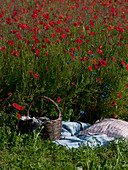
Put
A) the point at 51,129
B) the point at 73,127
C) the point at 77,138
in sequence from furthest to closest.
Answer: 1. the point at 73,127
2. the point at 77,138
3. the point at 51,129

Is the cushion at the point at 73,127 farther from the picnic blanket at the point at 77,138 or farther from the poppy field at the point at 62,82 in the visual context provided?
the poppy field at the point at 62,82

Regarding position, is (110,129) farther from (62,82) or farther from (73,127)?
(62,82)

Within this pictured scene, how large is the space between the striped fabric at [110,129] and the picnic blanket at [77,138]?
0.31ft

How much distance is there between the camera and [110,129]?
388 cm

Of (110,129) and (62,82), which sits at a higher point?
(62,82)

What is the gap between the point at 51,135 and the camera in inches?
141

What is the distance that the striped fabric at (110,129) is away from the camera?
380 centimetres

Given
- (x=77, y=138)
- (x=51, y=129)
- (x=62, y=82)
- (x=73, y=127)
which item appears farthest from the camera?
(x=62, y=82)

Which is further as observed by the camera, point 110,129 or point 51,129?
point 110,129

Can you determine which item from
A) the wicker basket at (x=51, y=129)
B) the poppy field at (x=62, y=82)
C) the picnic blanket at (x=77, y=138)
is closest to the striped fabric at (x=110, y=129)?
the picnic blanket at (x=77, y=138)

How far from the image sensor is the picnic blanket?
352 cm

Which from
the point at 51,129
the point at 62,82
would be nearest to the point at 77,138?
the point at 51,129

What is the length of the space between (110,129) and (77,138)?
46cm

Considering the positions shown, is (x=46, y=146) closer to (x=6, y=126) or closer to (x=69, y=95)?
(x=6, y=126)
